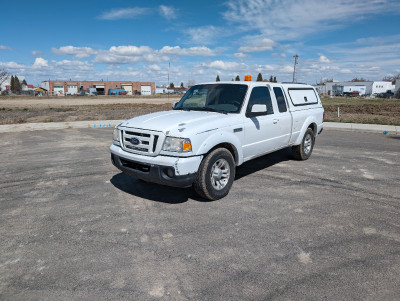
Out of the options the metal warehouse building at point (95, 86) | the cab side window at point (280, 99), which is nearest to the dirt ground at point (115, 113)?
the cab side window at point (280, 99)

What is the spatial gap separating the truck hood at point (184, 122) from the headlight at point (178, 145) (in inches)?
2.9

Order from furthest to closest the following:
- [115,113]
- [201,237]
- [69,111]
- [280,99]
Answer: [69,111] < [115,113] < [280,99] < [201,237]

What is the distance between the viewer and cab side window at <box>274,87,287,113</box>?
6055mm

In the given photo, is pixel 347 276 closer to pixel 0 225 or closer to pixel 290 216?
pixel 290 216

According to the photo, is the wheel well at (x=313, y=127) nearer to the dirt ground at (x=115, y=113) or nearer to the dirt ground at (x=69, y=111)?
the dirt ground at (x=115, y=113)

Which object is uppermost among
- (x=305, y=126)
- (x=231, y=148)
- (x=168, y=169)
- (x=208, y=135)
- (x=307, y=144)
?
(x=305, y=126)

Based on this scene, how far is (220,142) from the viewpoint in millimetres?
4484

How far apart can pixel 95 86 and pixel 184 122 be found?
382 feet

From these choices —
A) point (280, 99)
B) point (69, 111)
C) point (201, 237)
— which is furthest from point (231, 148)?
point (69, 111)

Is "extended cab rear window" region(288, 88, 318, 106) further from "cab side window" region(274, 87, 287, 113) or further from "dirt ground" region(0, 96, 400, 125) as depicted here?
"dirt ground" region(0, 96, 400, 125)

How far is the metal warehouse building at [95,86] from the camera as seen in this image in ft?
339

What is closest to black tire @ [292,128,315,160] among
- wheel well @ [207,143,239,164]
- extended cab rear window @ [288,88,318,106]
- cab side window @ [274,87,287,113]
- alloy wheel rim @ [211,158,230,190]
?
extended cab rear window @ [288,88,318,106]

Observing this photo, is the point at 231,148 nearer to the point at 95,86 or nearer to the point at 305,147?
the point at 305,147

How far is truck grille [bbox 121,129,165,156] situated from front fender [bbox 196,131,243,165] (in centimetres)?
61
